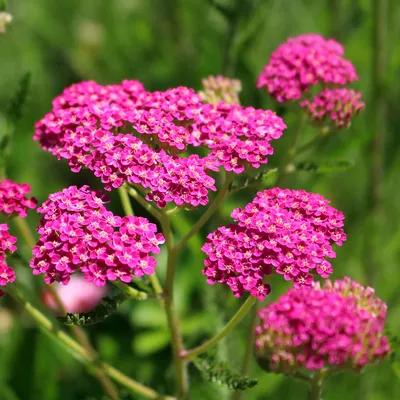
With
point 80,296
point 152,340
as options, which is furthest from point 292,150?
point 80,296

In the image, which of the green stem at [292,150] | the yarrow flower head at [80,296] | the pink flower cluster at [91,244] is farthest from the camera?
the yarrow flower head at [80,296]

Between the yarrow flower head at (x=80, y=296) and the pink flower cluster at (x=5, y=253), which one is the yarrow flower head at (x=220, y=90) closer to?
the pink flower cluster at (x=5, y=253)

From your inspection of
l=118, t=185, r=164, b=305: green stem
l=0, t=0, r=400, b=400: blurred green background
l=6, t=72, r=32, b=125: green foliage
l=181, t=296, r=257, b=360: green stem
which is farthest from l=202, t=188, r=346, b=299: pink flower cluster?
l=6, t=72, r=32, b=125: green foliage

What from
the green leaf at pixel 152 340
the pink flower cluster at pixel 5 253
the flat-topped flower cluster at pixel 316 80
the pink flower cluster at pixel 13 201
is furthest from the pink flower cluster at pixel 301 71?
the green leaf at pixel 152 340

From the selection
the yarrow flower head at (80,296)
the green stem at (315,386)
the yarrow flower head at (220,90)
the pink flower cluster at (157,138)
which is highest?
the yarrow flower head at (220,90)

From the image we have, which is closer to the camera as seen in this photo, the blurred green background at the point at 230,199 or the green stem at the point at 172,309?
the green stem at the point at 172,309
